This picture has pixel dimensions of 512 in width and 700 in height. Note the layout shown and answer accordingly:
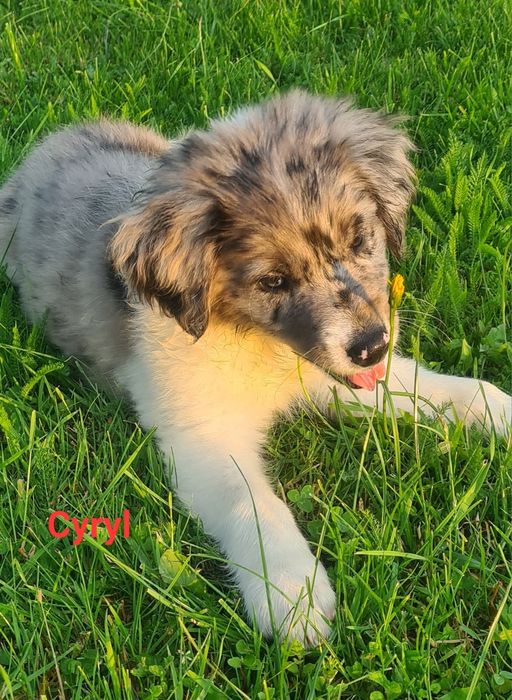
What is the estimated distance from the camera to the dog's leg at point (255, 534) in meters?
2.60

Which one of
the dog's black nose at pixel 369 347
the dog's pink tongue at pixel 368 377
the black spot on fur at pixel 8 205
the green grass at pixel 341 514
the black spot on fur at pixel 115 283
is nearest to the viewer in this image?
the green grass at pixel 341 514

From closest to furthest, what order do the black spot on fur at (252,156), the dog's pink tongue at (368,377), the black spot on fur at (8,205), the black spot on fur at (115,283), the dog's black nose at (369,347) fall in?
the dog's black nose at (369,347), the black spot on fur at (252,156), the dog's pink tongue at (368,377), the black spot on fur at (115,283), the black spot on fur at (8,205)

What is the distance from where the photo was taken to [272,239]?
296cm

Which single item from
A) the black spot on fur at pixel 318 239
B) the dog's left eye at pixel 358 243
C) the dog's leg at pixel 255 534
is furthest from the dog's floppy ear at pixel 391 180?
the dog's leg at pixel 255 534

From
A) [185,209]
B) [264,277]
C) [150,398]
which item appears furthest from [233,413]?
[185,209]

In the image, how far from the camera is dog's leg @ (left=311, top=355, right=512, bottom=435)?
3.33 metres

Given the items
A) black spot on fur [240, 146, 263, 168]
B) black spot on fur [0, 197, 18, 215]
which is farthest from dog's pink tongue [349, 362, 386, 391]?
black spot on fur [0, 197, 18, 215]

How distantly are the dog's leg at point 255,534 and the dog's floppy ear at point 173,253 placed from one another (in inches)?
20.0

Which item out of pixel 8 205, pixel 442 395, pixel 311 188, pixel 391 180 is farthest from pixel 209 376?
pixel 8 205

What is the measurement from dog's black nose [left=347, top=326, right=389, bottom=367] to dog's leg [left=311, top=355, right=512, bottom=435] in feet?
1.03

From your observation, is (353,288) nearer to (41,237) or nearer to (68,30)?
(41,237)

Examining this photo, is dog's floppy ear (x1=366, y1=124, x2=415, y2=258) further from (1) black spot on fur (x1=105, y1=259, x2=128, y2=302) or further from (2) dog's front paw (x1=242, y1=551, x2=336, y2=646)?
(2) dog's front paw (x1=242, y1=551, x2=336, y2=646)

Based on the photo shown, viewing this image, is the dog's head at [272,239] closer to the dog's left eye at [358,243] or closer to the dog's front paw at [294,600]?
A: the dog's left eye at [358,243]

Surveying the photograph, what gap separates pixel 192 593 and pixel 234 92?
3.81 m
